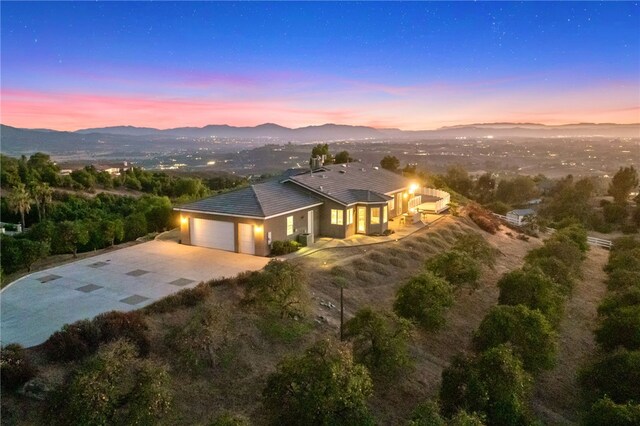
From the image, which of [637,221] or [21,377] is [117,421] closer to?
[21,377]

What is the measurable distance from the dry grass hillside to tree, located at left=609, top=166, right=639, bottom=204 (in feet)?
140

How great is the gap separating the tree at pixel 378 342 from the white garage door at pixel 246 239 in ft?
32.5

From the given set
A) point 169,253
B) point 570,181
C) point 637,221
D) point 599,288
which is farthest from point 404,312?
point 570,181

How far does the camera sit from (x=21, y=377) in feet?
30.8

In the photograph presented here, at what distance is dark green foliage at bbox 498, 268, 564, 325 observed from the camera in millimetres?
14516

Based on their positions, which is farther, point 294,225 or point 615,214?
point 615,214

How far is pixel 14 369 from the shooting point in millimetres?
9391

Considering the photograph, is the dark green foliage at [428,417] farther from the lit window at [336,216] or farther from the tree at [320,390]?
the lit window at [336,216]

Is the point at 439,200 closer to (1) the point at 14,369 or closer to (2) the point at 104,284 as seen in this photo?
(2) the point at 104,284

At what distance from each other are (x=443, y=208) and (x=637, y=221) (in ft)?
86.2

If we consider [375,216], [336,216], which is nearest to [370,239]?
[375,216]

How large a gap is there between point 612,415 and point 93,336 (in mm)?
11948

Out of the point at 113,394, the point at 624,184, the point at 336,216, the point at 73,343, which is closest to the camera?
the point at 113,394

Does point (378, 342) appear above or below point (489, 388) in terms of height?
above
